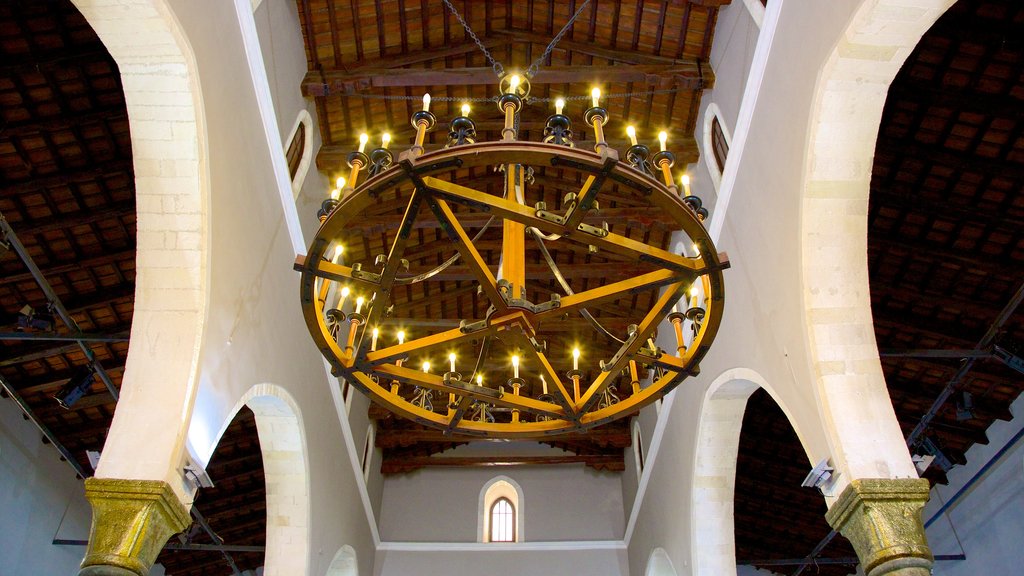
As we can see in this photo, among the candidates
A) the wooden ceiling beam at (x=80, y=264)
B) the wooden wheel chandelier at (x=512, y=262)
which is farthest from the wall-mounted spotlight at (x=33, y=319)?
the wooden wheel chandelier at (x=512, y=262)

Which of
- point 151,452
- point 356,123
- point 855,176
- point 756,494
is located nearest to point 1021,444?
point 756,494

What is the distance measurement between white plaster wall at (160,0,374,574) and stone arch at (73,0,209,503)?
0.17 m

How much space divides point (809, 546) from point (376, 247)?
10217 millimetres

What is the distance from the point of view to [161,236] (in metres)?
5.24

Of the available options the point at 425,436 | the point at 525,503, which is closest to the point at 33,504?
the point at 425,436

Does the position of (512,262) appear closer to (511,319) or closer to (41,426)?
(511,319)

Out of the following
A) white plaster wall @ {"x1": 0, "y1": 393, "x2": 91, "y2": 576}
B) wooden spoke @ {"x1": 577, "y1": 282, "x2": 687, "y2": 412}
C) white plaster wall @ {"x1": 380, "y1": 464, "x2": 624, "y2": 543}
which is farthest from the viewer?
white plaster wall @ {"x1": 380, "y1": 464, "x2": 624, "y2": 543}

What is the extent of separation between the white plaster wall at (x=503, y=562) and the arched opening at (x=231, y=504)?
8.81ft

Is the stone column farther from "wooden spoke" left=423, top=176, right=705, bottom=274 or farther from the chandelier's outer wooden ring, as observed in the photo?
"wooden spoke" left=423, top=176, right=705, bottom=274

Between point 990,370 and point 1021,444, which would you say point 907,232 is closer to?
point 990,370

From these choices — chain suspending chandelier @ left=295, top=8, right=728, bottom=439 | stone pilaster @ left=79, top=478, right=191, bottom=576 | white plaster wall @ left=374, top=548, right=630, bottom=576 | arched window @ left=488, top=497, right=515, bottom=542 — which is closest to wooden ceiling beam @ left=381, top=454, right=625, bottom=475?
arched window @ left=488, top=497, right=515, bottom=542

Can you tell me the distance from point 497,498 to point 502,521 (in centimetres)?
53

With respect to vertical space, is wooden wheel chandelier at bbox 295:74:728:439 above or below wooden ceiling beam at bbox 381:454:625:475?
below

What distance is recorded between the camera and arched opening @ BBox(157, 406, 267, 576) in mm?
12031
